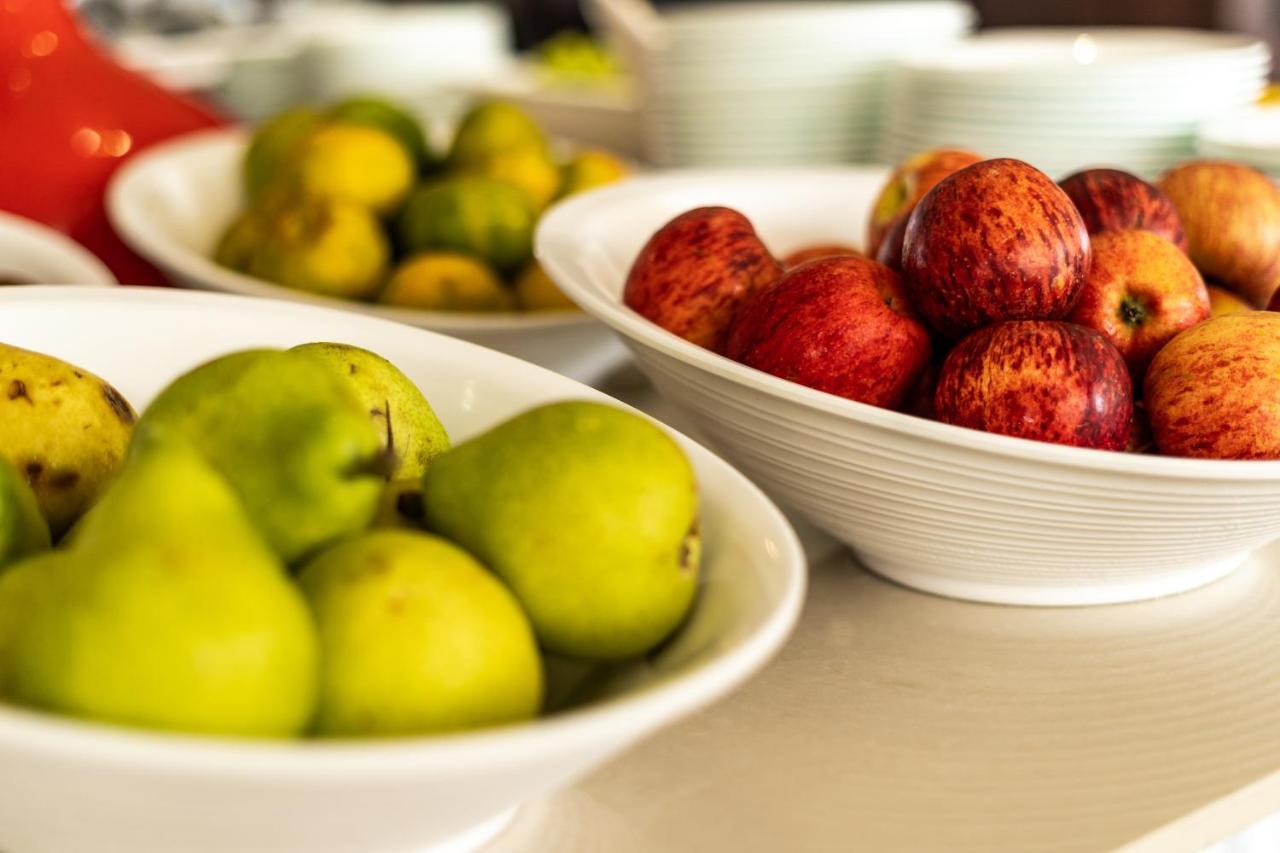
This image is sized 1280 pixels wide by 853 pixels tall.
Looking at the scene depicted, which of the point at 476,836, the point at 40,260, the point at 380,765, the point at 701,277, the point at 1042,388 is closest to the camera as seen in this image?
the point at 380,765

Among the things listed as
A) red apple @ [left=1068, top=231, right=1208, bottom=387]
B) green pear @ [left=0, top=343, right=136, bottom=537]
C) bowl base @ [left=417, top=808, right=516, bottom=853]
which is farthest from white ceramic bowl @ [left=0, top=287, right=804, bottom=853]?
red apple @ [left=1068, top=231, right=1208, bottom=387]

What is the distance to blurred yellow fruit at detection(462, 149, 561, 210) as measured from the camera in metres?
1.02

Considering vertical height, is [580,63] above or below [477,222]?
below

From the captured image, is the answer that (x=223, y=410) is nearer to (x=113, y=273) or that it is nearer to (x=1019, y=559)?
(x=1019, y=559)

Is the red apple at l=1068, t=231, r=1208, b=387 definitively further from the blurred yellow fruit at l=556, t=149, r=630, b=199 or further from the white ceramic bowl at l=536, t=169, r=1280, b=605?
the blurred yellow fruit at l=556, t=149, r=630, b=199

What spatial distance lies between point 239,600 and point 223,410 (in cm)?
9

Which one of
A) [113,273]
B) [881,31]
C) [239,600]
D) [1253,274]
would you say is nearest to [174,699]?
[239,600]

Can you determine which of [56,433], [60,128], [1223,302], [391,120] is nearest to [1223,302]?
[1223,302]

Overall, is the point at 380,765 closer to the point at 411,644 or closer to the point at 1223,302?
the point at 411,644

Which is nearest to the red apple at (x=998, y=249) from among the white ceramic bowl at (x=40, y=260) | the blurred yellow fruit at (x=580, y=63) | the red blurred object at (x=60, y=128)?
the white ceramic bowl at (x=40, y=260)

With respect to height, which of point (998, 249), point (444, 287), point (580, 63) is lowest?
point (580, 63)

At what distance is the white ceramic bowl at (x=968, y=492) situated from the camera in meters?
0.44

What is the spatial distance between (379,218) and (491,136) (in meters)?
0.14

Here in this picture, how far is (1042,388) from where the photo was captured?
1.59 ft
